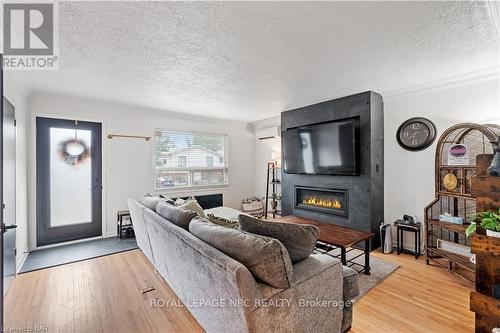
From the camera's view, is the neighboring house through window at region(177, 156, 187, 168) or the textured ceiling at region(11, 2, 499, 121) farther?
the neighboring house through window at region(177, 156, 187, 168)

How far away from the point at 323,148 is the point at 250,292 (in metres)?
3.33

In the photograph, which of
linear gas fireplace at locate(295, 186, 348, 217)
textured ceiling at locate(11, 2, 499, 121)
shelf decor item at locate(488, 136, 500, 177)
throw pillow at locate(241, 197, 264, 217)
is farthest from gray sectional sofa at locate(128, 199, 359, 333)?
throw pillow at locate(241, 197, 264, 217)

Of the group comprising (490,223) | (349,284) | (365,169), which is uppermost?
(365,169)

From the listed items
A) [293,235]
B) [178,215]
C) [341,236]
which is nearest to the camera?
[293,235]

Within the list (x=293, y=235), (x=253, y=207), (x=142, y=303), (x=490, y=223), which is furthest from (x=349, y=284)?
(x=253, y=207)

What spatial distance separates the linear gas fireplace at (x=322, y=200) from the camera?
4.03 m

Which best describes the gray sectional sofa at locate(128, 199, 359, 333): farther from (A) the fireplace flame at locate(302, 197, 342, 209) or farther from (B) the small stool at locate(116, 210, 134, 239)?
(B) the small stool at locate(116, 210, 134, 239)

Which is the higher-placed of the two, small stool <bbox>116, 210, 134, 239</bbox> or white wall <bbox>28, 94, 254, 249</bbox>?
white wall <bbox>28, 94, 254, 249</bbox>

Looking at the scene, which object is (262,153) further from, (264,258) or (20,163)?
(264,258)

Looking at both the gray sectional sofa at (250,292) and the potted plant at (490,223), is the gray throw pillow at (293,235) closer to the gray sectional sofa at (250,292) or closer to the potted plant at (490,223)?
the gray sectional sofa at (250,292)

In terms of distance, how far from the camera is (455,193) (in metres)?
2.84

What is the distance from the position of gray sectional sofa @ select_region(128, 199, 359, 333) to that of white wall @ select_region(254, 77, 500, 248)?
7.83 feet

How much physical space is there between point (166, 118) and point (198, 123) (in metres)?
0.77

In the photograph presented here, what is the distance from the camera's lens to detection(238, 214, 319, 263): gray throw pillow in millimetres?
1577
